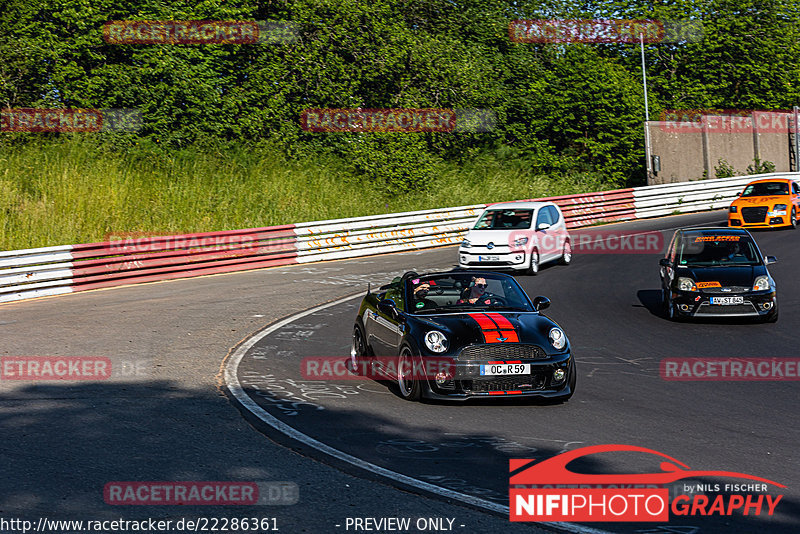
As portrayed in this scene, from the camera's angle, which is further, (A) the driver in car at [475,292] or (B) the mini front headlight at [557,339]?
(A) the driver in car at [475,292]

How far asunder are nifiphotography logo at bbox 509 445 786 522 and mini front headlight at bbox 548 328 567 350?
8.64ft

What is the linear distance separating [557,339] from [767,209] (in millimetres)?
19615

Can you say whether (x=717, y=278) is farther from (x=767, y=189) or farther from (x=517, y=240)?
(x=767, y=189)

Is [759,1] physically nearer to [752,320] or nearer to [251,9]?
[251,9]

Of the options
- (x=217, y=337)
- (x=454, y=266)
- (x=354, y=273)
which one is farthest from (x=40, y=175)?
(x=217, y=337)

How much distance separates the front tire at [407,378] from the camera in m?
9.59

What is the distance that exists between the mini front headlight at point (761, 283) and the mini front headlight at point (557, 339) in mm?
5702

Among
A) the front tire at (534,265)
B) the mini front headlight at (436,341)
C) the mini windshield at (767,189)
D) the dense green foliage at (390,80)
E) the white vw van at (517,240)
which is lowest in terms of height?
the mini front headlight at (436,341)

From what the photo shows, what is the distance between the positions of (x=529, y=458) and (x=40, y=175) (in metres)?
23.8

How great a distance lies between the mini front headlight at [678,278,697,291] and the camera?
14352 mm

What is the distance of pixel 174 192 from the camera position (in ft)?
92.3

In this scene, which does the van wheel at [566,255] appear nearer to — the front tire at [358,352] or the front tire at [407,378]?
the front tire at [358,352]

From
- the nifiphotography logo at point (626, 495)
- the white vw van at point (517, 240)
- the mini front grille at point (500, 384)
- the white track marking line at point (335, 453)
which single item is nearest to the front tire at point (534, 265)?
the white vw van at point (517, 240)

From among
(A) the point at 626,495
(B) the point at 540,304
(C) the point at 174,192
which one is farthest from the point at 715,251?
(C) the point at 174,192
